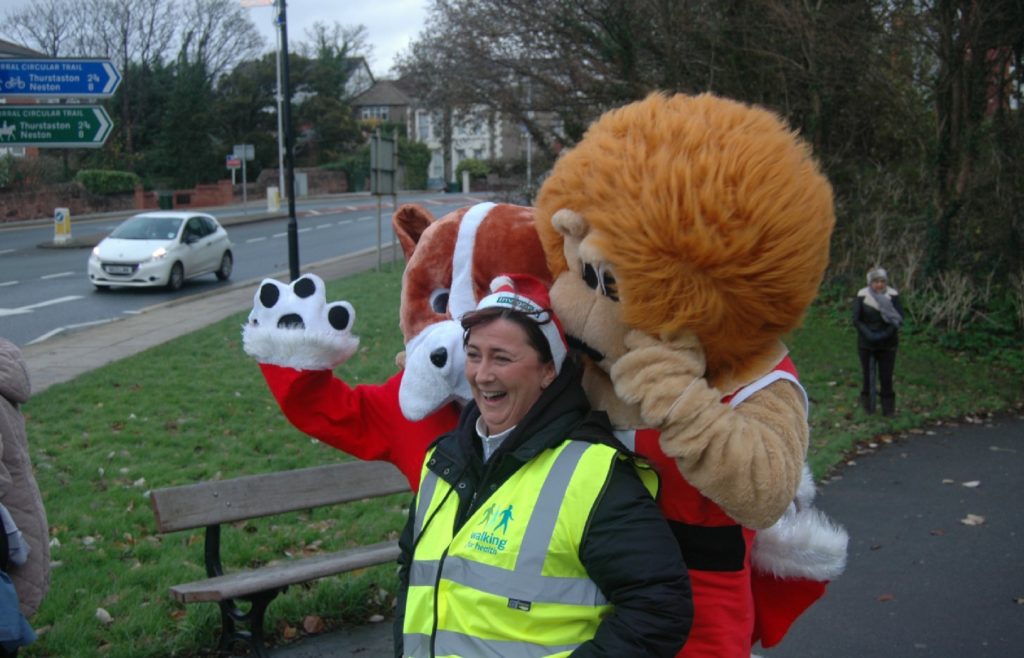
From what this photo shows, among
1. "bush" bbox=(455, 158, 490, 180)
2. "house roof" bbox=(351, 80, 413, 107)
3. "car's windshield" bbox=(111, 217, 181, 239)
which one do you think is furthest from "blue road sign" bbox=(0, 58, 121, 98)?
"house roof" bbox=(351, 80, 413, 107)

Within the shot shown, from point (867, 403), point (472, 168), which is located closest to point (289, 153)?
point (867, 403)

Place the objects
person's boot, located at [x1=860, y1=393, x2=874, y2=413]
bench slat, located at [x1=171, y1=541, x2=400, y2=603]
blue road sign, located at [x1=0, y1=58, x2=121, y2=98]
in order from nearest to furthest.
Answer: bench slat, located at [x1=171, y1=541, x2=400, y2=603] < blue road sign, located at [x1=0, y1=58, x2=121, y2=98] < person's boot, located at [x1=860, y1=393, x2=874, y2=413]

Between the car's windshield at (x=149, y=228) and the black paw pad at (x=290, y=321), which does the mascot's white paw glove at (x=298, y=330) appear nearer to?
the black paw pad at (x=290, y=321)

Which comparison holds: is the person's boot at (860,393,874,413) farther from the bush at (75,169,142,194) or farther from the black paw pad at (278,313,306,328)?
the bush at (75,169,142,194)

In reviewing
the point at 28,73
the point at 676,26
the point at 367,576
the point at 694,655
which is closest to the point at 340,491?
the point at 367,576

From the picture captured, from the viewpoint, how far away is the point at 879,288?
986cm

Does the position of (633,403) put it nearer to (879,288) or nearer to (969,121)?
→ (879,288)

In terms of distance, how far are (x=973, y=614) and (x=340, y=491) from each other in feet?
10.9

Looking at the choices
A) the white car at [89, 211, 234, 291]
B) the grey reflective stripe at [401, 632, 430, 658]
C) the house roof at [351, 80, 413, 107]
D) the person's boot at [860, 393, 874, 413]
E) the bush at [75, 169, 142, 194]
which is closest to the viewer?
the grey reflective stripe at [401, 632, 430, 658]

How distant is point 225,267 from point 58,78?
53.4 feet

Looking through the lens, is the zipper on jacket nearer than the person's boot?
Yes

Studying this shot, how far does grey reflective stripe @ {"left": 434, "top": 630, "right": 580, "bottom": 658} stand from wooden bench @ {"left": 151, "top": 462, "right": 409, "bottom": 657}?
87.9 inches

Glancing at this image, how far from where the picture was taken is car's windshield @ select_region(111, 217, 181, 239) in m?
19.6

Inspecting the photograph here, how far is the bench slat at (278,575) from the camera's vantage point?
4129 millimetres
